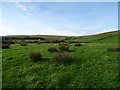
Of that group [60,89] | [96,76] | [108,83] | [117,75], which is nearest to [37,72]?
[60,89]

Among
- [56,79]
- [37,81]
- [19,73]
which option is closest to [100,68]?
[56,79]

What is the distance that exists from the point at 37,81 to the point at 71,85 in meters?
1.64

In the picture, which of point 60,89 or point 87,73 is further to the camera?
point 87,73

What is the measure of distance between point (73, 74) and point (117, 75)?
2.33 meters

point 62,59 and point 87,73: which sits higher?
point 62,59

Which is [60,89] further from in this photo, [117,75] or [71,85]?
[117,75]

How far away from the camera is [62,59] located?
267 inches

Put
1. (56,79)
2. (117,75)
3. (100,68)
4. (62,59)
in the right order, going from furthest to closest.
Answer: (62,59) < (100,68) < (117,75) < (56,79)

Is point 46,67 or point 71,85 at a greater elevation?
point 46,67

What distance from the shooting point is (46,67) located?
5984mm

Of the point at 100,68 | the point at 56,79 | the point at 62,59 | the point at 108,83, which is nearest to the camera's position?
the point at 108,83

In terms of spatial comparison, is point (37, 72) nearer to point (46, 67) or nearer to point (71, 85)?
point (46, 67)

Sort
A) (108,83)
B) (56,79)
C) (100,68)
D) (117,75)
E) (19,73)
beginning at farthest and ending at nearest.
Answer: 1. (100,68)
2. (19,73)
3. (117,75)
4. (56,79)
5. (108,83)

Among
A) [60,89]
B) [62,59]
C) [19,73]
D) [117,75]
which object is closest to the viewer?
[60,89]
